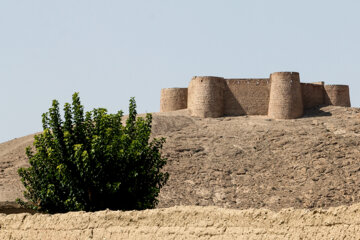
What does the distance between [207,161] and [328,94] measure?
9987mm

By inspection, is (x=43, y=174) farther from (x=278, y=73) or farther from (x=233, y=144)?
(x=278, y=73)

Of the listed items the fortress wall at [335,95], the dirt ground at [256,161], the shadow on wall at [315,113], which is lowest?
the dirt ground at [256,161]

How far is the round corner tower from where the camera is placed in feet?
106

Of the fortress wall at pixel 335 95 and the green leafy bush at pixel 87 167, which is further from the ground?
the fortress wall at pixel 335 95

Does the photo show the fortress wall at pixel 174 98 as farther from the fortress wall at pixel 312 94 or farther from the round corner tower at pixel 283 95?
the fortress wall at pixel 312 94

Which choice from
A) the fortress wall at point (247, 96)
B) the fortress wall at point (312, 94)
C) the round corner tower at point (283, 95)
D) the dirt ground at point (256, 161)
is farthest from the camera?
the fortress wall at point (312, 94)

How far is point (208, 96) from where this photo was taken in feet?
108

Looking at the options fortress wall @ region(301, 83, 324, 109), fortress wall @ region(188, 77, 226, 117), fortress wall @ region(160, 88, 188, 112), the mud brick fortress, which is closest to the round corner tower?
the mud brick fortress

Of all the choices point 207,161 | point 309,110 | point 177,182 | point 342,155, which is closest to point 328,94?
point 309,110

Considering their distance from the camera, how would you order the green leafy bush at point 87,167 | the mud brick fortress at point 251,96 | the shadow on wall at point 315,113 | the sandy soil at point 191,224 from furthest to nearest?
the shadow on wall at point 315,113 → the mud brick fortress at point 251,96 → the green leafy bush at point 87,167 → the sandy soil at point 191,224

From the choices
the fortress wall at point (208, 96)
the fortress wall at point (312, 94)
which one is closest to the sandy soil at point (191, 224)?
the fortress wall at point (208, 96)

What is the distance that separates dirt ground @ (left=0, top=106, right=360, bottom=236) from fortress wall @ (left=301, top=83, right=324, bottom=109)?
2.50 feet

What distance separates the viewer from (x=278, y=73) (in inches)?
1284

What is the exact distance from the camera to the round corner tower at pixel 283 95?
106 feet
